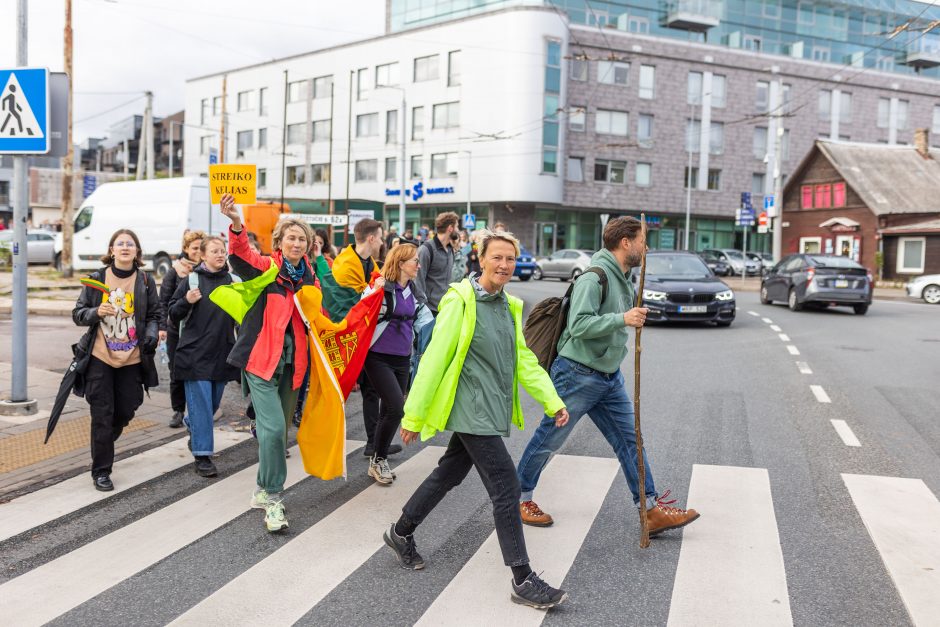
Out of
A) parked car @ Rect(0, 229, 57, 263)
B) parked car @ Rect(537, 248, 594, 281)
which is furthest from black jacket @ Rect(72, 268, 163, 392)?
parked car @ Rect(537, 248, 594, 281)

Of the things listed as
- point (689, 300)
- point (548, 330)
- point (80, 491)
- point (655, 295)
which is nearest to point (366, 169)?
point (655, 295)

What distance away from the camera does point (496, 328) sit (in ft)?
13.2

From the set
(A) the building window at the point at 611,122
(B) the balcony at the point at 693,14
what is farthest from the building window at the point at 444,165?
(B) the balcony at the point at 693,14

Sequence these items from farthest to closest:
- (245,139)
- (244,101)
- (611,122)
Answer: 1. (245,139)
2. (244,101)
3. (611,122)

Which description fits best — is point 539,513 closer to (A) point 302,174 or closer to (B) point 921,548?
(B) point 921,548

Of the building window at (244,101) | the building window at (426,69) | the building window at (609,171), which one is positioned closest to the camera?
the building window at (426,69)

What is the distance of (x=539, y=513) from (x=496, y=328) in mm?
1375

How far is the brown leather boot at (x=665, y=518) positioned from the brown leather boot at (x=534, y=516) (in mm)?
565

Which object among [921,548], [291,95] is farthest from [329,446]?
[291,95]

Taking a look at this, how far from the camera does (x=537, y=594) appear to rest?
371cm

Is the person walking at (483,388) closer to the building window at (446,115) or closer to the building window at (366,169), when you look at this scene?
the building window at (446,115)

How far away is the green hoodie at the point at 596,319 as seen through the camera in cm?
449

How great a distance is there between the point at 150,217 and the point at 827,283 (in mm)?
18436

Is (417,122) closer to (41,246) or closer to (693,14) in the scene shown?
(693,14)
